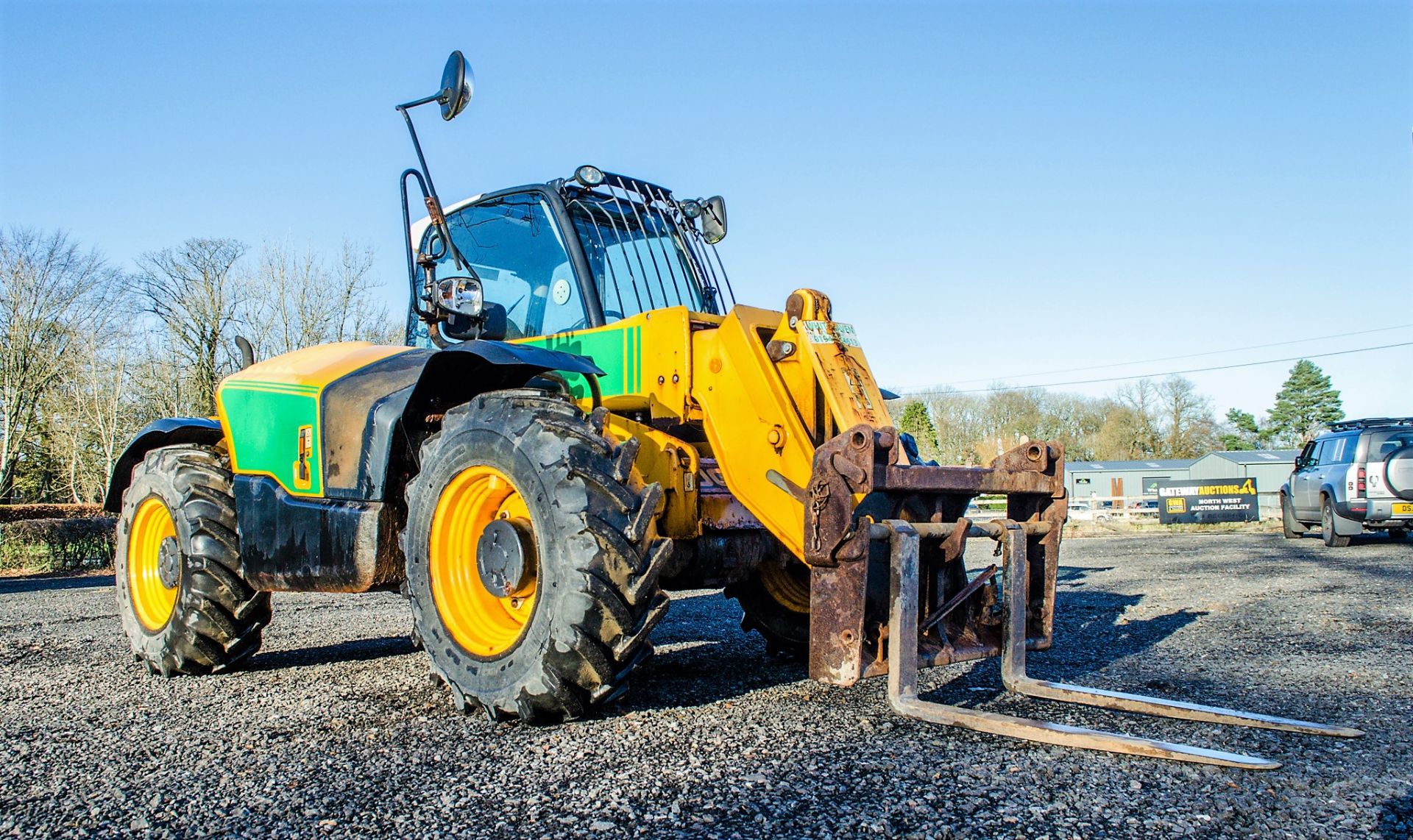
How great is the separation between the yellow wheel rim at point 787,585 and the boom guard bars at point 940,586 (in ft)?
3.63

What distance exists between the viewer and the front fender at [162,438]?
253 inches

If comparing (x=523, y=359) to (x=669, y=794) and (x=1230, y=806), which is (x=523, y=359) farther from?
(x=1230, y=806)

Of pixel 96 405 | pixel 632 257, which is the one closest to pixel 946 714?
pixel 632 257

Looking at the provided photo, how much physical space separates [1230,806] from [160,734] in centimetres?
403

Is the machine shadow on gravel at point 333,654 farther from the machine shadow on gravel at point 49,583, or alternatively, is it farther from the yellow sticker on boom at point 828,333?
the machine shadow on gravel at point 49,583

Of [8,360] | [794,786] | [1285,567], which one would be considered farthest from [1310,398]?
[794,786]

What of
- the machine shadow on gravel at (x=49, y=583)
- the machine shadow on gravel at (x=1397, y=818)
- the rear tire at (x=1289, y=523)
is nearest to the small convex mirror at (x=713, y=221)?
the machine shadow on gravel at (x=1397, y=818)

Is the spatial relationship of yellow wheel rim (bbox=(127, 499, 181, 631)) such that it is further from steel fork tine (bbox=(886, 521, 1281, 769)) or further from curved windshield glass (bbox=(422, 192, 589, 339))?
steel fork tine (bbox=(886, 521, 1281, 769))

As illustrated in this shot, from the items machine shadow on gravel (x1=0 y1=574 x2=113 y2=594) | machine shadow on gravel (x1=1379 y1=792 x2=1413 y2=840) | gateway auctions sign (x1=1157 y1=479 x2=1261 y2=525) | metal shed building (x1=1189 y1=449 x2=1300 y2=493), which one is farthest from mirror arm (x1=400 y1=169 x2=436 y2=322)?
metal shed building (x1=1189 y1=449 x2=1300 y2=493)

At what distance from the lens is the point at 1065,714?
13.8ft

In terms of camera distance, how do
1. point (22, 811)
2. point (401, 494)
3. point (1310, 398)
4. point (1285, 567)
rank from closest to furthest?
point (22, 811) → point (401, 494) → point (1285, 567) → point (1310, 398)

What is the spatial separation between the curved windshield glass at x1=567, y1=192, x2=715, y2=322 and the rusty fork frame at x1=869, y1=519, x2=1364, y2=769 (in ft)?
6.70

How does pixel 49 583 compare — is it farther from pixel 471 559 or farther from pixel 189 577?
pixel 471 559

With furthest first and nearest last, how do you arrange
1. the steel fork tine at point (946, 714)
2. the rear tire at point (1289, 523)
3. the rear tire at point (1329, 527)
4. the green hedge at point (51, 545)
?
the rear tire at point (1289, 523)
the green hedge at point (51, 545)
the rear tire at point (1329, 527)
the steel fork tine at point (946, 714)
